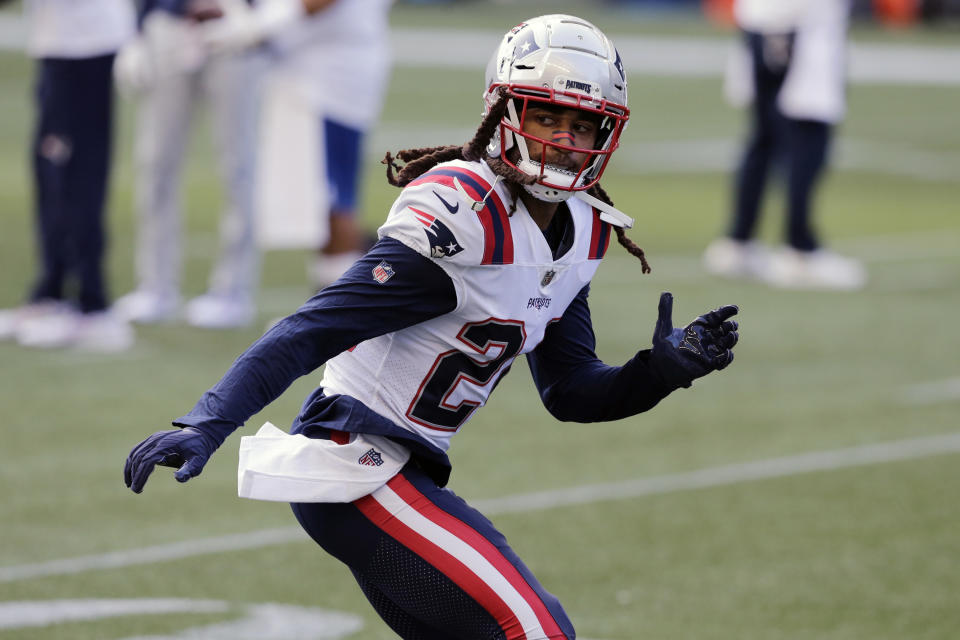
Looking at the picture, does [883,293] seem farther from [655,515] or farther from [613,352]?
[655,515]

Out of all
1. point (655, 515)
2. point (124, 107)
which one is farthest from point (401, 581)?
point (124, 107)

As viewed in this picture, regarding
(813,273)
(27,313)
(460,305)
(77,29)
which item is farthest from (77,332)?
(460,305)

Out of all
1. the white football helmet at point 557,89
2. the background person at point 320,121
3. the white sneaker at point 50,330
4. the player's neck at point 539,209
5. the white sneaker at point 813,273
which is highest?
the white football helmet at point 557,89

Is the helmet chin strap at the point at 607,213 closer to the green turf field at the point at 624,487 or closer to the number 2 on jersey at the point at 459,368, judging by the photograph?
the number 2 on jersey at the point at 459,368

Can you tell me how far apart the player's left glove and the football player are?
460 centimetres

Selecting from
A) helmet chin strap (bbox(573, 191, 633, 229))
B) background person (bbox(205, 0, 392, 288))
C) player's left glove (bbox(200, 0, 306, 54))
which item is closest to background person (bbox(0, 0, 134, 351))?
player's left glove (bbox(200, 0, 306, 54))

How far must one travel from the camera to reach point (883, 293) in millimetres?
10406

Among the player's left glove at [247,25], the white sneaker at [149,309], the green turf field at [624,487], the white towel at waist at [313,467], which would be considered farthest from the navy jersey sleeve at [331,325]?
the white sneaker at [149,309]

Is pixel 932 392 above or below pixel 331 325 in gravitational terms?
below

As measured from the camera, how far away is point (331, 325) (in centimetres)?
334

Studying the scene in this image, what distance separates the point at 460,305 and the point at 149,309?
557 centimetres

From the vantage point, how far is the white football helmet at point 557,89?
11.6 ft

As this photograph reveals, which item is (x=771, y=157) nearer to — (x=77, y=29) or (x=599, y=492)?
(x=77, y=29)

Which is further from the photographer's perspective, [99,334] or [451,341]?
[99,334]
